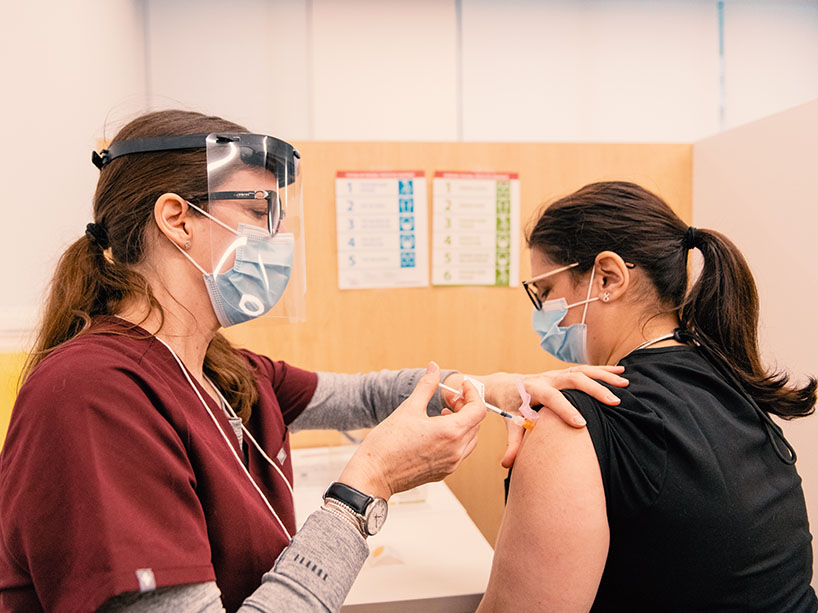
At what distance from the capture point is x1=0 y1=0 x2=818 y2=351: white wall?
266cm

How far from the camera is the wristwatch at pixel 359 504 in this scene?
71 centimetres

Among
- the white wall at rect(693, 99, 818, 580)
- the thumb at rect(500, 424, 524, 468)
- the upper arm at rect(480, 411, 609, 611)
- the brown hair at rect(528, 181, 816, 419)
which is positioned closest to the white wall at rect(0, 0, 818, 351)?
the white wall at rect(693, 99, 818, 580)

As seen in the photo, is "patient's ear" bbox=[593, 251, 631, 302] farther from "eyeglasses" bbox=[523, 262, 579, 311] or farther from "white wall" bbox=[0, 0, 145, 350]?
"white wall" bbox=[0, 0, 145, 350]

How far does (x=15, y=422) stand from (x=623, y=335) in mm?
1030

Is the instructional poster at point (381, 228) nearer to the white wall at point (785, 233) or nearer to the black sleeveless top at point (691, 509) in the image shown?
the white wall at point (785, 233)

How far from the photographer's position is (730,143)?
185cm

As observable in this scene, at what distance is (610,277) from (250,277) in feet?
2.37

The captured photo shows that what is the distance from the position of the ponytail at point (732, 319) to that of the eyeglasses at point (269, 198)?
30.7 inches

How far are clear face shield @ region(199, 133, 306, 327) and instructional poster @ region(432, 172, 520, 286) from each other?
1008 mm

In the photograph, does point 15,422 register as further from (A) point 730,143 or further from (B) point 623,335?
(A) point 730,143

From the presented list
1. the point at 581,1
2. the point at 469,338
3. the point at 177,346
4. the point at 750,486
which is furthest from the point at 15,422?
the point at 581,1

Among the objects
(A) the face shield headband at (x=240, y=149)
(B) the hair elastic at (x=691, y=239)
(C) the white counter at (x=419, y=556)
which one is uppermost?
(A) the face shield headband at (x=240, y=149)

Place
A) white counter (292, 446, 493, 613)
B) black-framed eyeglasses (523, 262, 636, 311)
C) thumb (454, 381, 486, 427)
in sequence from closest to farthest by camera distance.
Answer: thumb (454, 381, 486, 427) → white counter (292, 446, 493, 613) → black-framed eyeglasses (523, 262, 636, 311)

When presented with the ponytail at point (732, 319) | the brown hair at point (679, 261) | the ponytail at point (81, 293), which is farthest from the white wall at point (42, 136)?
the ponytail at point (732, 319)
